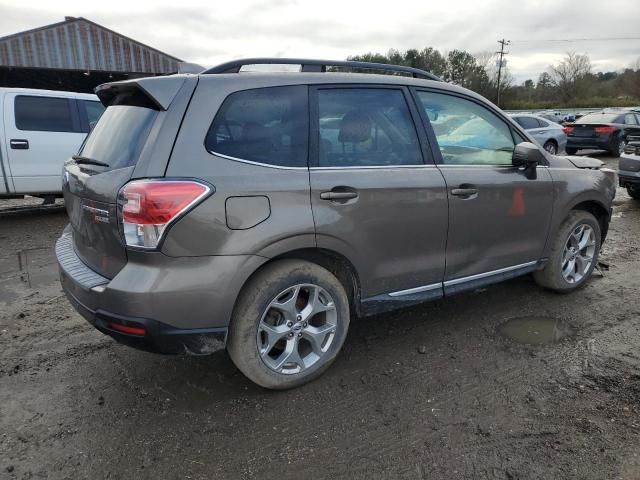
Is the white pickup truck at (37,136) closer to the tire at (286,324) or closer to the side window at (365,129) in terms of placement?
the side window at (365,129)

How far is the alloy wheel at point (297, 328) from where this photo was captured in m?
2.75


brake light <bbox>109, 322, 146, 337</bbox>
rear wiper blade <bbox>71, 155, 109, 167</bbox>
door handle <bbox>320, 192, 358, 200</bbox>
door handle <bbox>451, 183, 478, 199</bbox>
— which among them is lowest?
brake light <bbox>109, 322, 146, 337</bbox>

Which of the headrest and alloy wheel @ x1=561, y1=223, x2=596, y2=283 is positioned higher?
the headrest

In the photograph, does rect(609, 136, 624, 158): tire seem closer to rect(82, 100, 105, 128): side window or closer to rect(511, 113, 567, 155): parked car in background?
rect(511, 113, 567, 155): parked car in background

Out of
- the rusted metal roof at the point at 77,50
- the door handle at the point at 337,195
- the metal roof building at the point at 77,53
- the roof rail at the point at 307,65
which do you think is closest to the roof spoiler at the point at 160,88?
the roof rail at the point at 307,65

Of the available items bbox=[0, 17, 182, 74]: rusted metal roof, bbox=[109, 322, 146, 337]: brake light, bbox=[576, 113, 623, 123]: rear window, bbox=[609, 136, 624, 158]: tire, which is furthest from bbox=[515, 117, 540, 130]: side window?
bbox=[0, 17, 182, 74]: rusted metal roof

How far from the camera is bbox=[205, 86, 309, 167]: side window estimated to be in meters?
2.55

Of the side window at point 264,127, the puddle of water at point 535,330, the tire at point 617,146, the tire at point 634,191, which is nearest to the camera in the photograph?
the side window at point 264,127

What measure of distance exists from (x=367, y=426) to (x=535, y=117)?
14.5 metres

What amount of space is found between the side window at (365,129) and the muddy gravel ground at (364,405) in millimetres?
1321

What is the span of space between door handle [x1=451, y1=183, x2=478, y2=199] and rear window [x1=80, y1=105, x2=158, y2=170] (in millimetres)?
1919

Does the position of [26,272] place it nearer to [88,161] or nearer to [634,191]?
[88,161]

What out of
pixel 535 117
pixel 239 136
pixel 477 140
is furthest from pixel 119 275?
pixel 535 117

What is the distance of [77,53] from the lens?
20203mm
